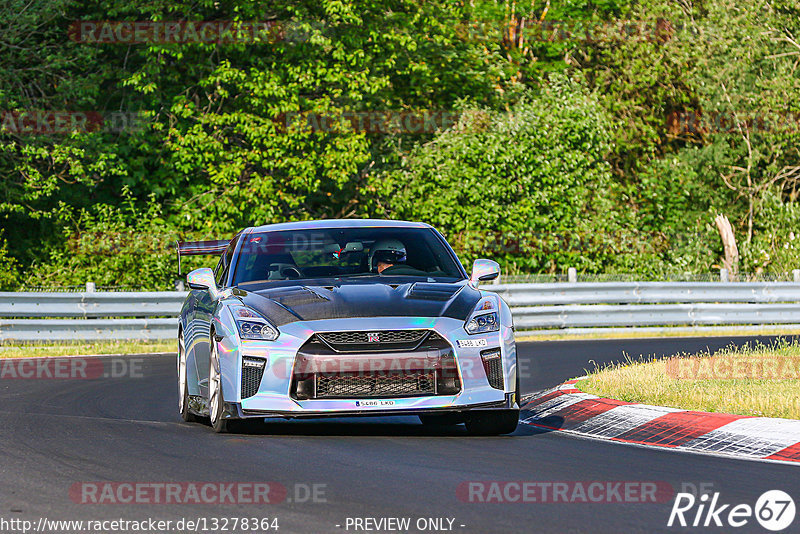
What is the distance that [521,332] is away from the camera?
2573 cm

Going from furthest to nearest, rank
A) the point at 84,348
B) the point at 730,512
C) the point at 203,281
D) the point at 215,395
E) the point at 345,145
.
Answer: the point at 345,145 → the point at 84,348 → the point at 203,281 → the point at 215,395 → the point at 730,512

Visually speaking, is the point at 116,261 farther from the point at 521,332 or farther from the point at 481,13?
the point at 481,13

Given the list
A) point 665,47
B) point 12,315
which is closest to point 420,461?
point 12,315

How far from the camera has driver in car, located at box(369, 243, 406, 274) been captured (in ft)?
35.4

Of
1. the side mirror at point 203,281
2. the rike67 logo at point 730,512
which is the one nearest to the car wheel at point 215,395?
the side mirror at point 203,281

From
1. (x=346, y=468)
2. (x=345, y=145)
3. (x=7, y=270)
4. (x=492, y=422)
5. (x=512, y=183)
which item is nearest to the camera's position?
(x=346, y=468)

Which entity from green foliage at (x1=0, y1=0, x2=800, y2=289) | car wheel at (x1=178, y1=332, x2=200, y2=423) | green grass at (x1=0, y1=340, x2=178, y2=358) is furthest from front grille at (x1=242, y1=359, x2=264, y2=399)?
green foliage at (x1=0, y1=0, x2=800, y2=289)

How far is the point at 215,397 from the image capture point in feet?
33.2

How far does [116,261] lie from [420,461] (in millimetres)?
21916

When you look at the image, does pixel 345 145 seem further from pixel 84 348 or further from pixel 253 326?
pixel 253 326

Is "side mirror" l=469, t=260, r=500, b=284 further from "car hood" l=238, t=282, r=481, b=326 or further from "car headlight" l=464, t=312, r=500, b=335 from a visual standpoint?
"car headlight" l=464, t=312, r=500, b=335

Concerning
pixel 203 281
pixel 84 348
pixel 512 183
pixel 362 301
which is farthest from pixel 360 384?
pixel 512 183

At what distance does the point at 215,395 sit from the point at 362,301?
4.55ft

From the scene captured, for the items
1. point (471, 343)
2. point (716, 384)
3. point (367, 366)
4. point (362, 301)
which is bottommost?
point (716, 384)
